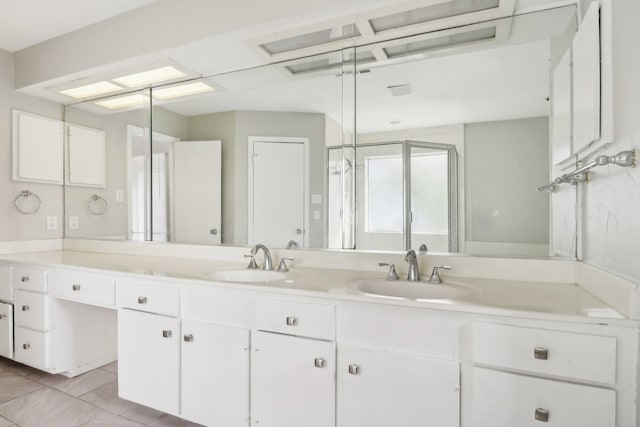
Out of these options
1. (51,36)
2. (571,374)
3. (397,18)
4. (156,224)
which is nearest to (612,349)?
(571,374)

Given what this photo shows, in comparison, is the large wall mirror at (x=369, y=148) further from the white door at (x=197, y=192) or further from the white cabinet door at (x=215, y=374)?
the white cabinet door at (x=215, y=374)

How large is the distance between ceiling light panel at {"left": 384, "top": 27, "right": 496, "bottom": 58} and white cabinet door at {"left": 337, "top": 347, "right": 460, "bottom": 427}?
1460mm

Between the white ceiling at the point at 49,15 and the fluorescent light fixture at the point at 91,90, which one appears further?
the fluorescent light fixture at the point at 91,90

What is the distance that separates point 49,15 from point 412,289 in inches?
108

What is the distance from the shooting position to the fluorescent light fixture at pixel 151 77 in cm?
233

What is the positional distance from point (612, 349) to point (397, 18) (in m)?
1.58

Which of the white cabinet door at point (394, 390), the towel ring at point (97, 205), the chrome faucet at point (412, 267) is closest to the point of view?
the white cabinet door at point (394, 390)

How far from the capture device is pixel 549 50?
61.4 inches

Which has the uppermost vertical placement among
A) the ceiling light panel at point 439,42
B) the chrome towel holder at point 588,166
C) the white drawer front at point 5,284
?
the ceiling light panel at point 439,42

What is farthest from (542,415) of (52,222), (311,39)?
(52,222)

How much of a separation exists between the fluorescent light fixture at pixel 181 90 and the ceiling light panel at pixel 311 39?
1.95ft

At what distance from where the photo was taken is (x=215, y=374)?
1.59 metres

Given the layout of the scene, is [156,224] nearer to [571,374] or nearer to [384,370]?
[384,370]

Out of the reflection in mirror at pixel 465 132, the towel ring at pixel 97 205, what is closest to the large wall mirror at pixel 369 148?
the reflection in mirror at pixel 465 132
